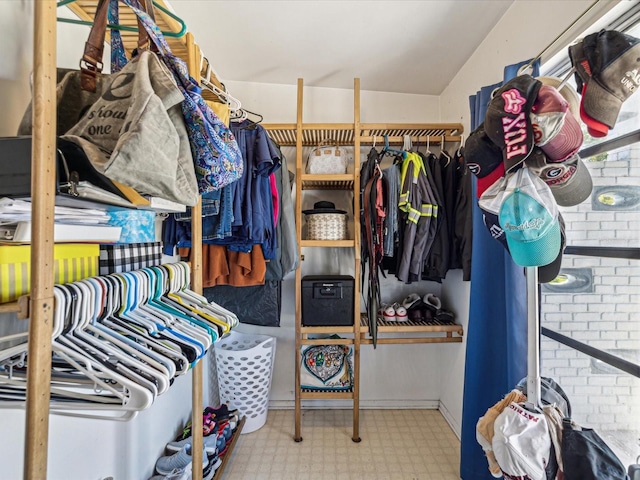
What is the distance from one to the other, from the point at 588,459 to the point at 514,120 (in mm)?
788

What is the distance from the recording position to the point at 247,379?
1859mm

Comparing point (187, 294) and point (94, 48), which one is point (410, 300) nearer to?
point (187, 294)

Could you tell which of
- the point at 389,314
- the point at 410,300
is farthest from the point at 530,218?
the point at 410,300

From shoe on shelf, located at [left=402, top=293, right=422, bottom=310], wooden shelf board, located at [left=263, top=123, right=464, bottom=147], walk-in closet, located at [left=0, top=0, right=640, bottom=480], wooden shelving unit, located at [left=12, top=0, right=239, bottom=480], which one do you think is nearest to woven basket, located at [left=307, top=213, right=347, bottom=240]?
walk-in closet, located at [left=0, top=0, right=640, bottom=480]

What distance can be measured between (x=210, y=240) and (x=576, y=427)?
4.90ft

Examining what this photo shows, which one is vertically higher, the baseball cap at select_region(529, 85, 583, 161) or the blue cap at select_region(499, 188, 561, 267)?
the baseball cap at select_region(529, 85, 583, 161)

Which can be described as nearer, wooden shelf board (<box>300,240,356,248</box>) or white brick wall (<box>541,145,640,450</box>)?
white brick wall (<box>541,145,640,450</box>)

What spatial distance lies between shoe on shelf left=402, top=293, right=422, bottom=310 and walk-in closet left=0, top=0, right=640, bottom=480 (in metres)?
0.07

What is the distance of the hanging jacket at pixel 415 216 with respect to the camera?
1688 millimetres

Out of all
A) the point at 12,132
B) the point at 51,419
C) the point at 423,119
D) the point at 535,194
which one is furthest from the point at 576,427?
the point at 423,119

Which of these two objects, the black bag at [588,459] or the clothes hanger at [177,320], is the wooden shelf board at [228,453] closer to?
the clothes hanger at [177,320]

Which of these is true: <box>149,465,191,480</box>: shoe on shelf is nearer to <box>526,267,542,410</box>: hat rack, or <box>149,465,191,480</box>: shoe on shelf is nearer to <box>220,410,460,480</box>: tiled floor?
<box>220,410,460,480</box>: tiled floor

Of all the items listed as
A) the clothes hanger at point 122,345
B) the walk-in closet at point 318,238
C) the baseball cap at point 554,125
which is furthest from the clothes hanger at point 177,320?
the baseball cap at point 554,125

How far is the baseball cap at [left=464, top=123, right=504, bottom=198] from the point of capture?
83 centimetres
